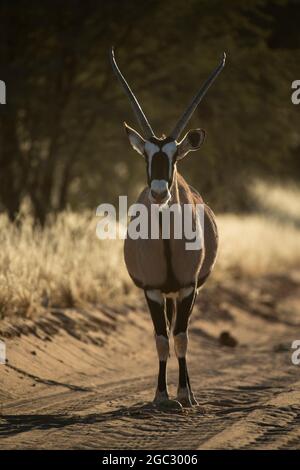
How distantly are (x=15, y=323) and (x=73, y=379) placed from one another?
101 centimetres

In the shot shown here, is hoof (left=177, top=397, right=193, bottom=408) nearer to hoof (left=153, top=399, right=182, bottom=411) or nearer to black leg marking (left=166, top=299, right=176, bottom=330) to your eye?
hoof (left=153, top=399, right=182, bottom=411)

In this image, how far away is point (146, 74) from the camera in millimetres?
16922

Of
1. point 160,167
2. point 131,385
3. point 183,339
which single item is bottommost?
point 131,385

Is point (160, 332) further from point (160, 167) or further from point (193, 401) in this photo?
point (160, 167)

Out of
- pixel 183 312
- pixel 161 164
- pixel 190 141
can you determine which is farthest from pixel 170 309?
pixel 161 164

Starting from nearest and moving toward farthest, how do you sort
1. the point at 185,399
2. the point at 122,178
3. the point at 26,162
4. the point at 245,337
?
the point at 185,399 < the point at 245,337 < the point at 26,162 < the point at 122,178

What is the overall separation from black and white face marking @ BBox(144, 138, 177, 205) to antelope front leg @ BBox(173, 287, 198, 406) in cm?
96

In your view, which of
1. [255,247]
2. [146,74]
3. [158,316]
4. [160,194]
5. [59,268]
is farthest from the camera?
[255,247]

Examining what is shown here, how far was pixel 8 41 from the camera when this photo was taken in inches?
642

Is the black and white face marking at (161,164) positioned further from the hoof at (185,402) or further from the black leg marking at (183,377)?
the hoof at (185,402)

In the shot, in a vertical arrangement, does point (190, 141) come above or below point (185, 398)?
above

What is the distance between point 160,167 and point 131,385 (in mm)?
2436
